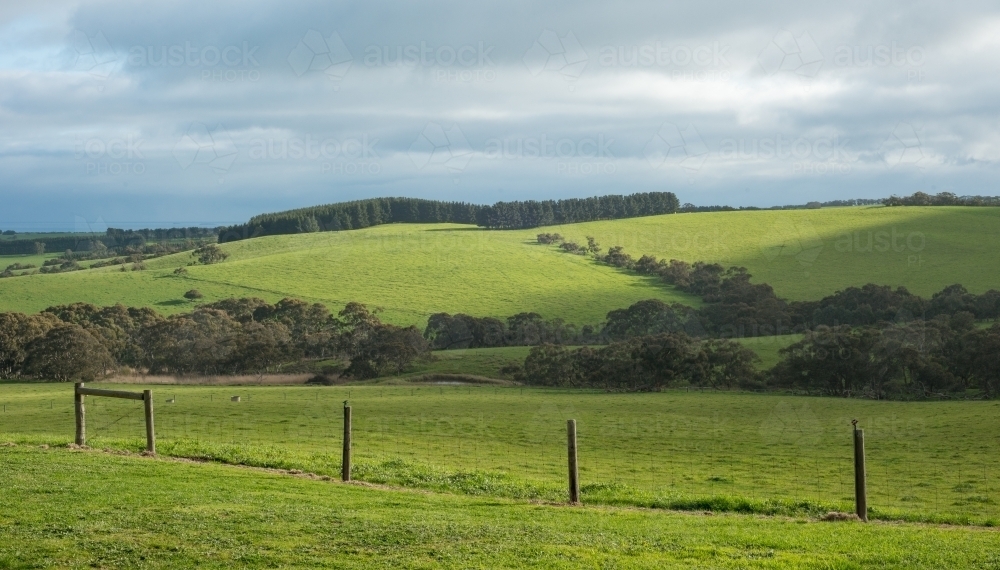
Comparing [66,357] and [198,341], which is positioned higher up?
[198,341]

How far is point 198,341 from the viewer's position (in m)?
82.7

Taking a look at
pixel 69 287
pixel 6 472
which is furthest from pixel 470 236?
pixel 6 472

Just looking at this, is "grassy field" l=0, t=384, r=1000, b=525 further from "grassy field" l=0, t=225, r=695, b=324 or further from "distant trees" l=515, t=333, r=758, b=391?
"grassy field" l=0, t=225, r=695, b=324

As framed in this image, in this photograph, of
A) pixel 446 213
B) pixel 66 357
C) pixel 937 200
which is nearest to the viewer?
pixel 66 357

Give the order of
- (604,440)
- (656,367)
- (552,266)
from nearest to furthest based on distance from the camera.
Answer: (604,440), (656,367), (552,266)

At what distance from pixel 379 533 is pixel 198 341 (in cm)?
7488

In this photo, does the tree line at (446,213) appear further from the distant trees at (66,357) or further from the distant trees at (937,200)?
the distant trees at (66,357)

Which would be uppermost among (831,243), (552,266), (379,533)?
(831,243)

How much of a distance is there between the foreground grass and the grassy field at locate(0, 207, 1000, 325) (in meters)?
81.1

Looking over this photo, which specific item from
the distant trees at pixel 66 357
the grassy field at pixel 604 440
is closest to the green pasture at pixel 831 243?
the grassy field at pixel 604 440

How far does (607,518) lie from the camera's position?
47.9 ft

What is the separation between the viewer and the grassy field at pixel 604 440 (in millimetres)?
20234

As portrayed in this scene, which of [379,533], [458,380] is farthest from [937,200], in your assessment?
[379,533]

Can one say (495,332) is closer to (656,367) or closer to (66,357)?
(656,367)
